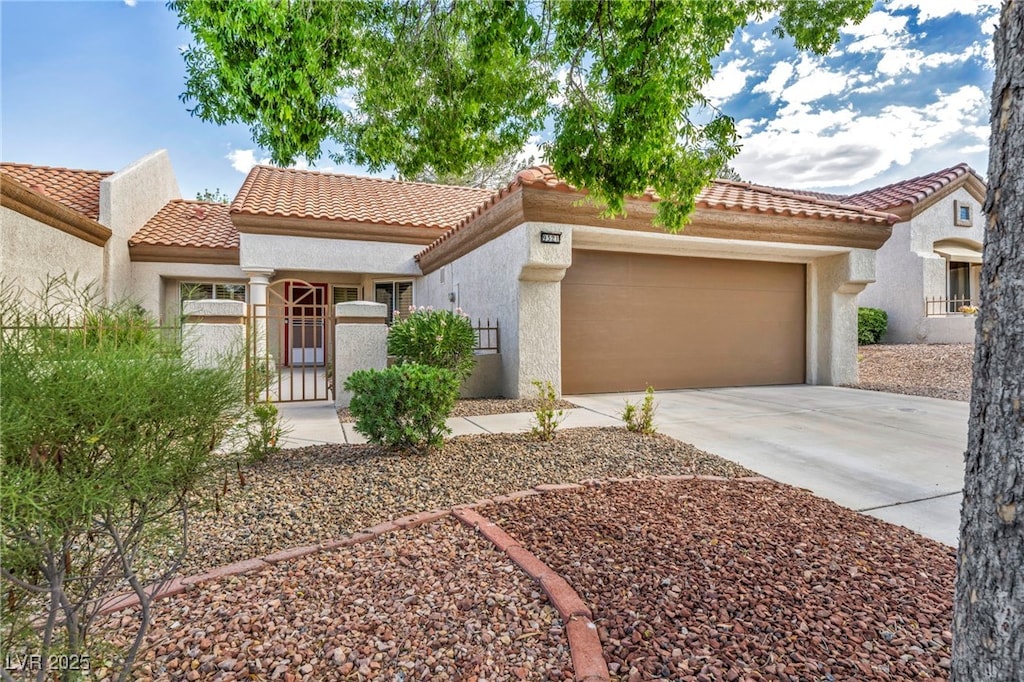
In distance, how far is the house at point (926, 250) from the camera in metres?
16.0

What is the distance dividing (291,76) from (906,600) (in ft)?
16.7

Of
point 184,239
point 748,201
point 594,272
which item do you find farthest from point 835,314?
point 184,239

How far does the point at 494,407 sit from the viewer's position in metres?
7.84

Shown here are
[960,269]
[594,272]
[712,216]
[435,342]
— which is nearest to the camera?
[435,342]

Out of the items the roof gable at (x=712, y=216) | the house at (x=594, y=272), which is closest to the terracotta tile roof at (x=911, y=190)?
the house at (x=594, y=272)

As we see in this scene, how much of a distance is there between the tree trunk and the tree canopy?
3350mm

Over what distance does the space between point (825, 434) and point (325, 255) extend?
11733 millimetres

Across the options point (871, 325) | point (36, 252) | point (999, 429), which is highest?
point (36, 252)

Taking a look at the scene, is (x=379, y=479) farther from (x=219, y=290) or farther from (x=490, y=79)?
(x=219, y=290)

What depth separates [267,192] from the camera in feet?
46.6

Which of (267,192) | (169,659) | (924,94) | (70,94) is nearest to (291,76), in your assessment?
(169,659)

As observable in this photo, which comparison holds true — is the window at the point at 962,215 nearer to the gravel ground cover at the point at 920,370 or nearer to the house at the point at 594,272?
the gravel ground cover at the point at 920,370

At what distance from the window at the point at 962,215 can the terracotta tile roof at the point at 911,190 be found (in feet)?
3.23

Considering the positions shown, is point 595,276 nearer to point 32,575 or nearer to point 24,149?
point 32,575
